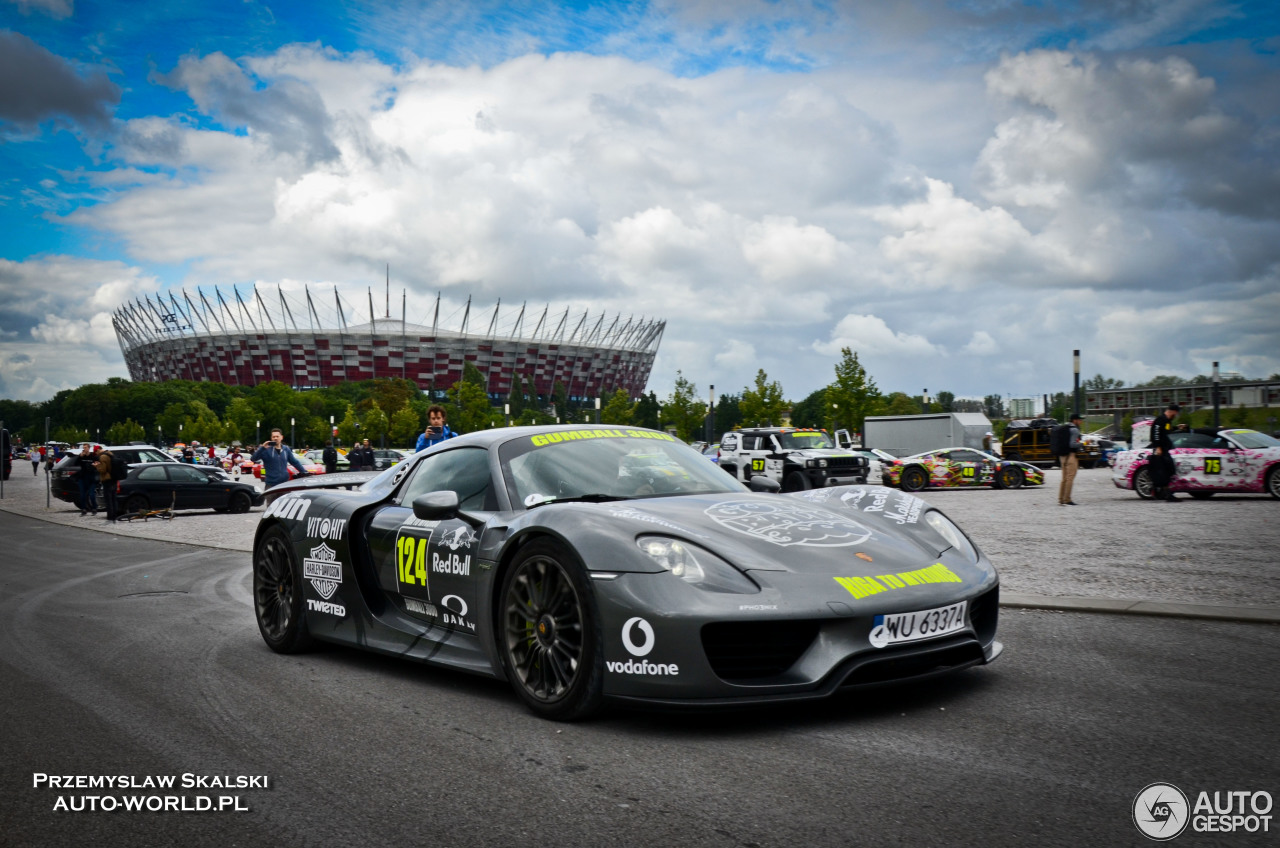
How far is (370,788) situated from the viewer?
3090 millimetres

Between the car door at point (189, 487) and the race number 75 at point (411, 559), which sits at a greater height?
the race number 75 at point (411, 559)

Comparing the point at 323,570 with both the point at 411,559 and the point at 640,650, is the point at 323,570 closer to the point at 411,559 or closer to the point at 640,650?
the point at 411,559

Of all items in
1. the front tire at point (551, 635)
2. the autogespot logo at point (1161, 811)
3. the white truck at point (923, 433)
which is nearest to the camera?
the autogespot logo at point (1161, 811)

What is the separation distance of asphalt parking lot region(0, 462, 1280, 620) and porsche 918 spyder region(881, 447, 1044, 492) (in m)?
5.03

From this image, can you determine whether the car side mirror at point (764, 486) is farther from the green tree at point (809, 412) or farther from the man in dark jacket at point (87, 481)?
the green tree at point (809, 412)

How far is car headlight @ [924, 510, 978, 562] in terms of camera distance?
14.1ft

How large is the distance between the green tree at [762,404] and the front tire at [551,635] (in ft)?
214

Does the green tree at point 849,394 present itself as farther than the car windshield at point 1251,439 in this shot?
Yes

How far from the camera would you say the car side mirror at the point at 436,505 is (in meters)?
4.37

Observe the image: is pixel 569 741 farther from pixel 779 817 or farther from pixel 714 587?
pixel 779 817

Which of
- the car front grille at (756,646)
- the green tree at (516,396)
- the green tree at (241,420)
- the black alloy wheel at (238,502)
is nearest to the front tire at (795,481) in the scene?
the black alloy wheel at (238,502)

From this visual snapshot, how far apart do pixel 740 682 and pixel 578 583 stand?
720 mm

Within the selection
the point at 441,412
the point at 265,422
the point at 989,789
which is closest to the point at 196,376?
the point at 265,422

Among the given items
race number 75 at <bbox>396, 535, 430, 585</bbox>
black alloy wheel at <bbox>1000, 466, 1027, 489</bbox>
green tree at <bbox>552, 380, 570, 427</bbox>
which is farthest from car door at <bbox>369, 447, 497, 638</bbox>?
green tree at <bbox>552, 380, 570, 427</bbox>
